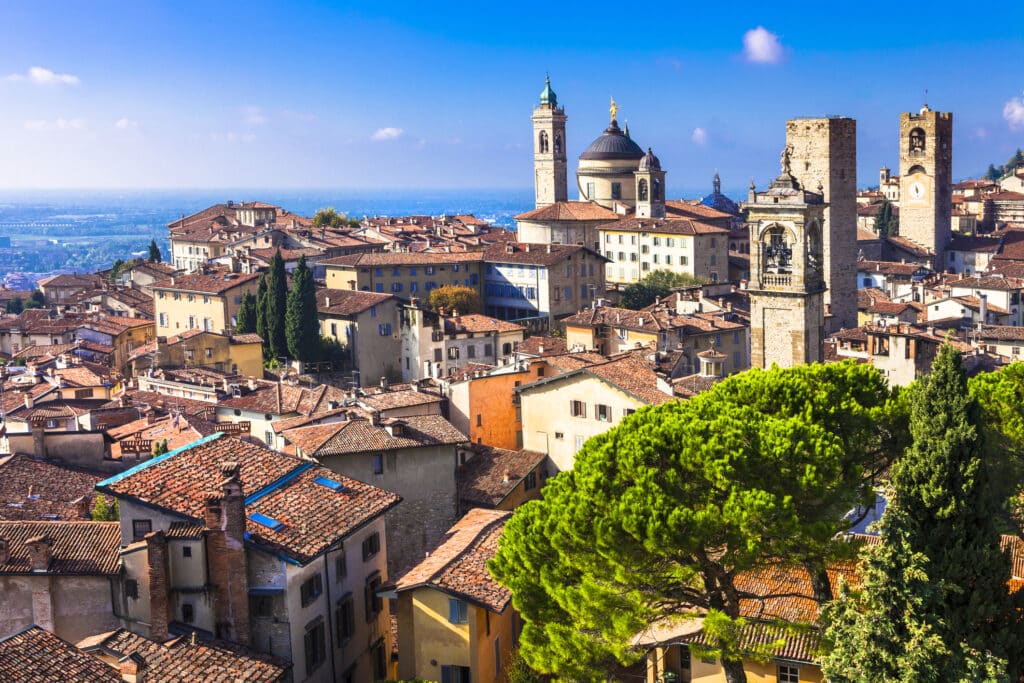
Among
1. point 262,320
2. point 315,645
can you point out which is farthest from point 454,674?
point 262,320

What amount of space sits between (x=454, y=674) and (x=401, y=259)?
47.1m

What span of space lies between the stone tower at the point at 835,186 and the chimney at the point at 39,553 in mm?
47300

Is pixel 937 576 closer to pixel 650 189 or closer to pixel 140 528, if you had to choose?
pixel 140 528

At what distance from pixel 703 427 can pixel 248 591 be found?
274 inches

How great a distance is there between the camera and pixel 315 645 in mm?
19688

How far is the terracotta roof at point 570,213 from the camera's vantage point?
78.4 metres

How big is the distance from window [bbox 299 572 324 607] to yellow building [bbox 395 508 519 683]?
124 centimetres

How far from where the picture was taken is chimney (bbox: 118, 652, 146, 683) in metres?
15.9

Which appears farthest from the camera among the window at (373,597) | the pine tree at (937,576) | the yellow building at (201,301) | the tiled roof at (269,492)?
the yellow building at (201,301)

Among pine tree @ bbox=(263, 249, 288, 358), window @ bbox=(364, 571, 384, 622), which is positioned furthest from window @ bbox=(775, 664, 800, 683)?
pine tree @ bbox=(263, 249, 288, 358)

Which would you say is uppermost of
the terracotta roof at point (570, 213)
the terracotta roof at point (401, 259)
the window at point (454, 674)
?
the terracotta roof at point (570, 213)

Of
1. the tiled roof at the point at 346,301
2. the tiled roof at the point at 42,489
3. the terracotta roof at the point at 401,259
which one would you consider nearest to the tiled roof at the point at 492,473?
the tiled roof at the point at 42,489

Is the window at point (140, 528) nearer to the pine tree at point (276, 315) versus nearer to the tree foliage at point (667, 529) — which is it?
the tree foliage at point (667, 529)

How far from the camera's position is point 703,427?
57.6ft
